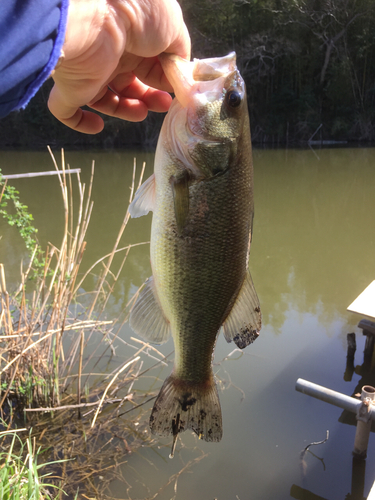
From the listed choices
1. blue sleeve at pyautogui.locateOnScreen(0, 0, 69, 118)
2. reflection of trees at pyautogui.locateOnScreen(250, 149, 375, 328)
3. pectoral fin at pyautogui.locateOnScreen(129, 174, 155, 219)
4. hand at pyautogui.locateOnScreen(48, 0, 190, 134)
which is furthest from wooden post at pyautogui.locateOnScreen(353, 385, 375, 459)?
blue sleeve at pyautogui.locateOnScreen(0, 0, 69, 118)

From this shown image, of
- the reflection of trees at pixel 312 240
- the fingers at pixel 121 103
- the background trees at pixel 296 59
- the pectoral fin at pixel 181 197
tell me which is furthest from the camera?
the background trees at pixel 296 59

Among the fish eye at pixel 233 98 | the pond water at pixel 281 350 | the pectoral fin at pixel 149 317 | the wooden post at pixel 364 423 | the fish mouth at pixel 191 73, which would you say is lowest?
the pond water at pixel 281 350

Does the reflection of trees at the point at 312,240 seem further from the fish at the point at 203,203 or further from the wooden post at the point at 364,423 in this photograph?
the fish at the point at 203,203

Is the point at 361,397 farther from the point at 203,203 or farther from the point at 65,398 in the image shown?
the point at 203,203

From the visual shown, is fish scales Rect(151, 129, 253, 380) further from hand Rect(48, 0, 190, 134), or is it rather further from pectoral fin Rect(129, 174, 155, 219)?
hand Rect(48, 0, 190, 134)

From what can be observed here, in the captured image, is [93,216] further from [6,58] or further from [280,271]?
[6,58]

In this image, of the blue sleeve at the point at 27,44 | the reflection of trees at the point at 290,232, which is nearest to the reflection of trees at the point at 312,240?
the reflection of trees at the point at 290,232

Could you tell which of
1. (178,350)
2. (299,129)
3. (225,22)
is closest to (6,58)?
(178,350)
